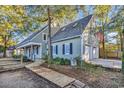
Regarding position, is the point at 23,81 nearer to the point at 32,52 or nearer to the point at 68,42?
the point at 32,52

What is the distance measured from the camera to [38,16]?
3434 millimetres

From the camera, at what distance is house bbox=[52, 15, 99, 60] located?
3352 millimetres

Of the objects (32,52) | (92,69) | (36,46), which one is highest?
(36,46)

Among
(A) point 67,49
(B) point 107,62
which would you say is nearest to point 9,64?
(A) point 67,49

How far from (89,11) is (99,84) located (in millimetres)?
1540

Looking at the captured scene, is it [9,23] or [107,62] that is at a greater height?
[9,23]

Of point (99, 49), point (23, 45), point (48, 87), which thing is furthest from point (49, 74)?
point (99, 49)

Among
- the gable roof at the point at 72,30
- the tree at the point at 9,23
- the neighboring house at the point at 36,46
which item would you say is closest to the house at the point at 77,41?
the gable roof at the point at 72,30

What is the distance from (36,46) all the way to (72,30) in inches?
41.6

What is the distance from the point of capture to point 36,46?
13.1 feet

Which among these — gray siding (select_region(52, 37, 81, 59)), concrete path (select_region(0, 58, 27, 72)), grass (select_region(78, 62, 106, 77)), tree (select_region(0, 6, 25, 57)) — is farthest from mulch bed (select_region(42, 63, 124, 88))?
tree (select_region(0, 6, 25, 57))

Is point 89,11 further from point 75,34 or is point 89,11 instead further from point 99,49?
point 99,49

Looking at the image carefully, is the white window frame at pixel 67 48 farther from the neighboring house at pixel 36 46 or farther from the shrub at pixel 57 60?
the neighboring house at pixel 36 46

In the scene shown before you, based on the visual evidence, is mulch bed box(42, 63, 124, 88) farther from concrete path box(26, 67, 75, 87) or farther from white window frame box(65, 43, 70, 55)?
white window frame box(65, 43, 70, 55)
